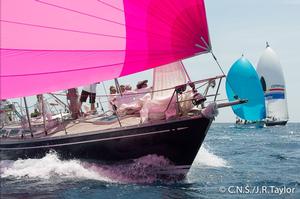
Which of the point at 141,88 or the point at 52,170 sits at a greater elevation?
the point at 141,88

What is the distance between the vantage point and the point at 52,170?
1054 centimetres

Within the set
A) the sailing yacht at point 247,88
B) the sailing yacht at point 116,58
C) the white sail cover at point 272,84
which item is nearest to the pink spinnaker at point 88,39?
the sailing yacht at point 116,58

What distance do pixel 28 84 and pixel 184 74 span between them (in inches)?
143

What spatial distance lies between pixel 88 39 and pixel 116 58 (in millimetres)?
638

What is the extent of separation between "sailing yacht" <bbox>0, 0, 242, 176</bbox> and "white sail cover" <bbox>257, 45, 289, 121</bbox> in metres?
47.1

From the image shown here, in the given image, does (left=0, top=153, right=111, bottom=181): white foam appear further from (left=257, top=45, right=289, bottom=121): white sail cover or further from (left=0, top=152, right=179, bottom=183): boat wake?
(left=257, top=45, right=289, bottom=121): white sail cover

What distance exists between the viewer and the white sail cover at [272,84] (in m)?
56.0

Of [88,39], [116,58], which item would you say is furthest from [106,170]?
[88,39]

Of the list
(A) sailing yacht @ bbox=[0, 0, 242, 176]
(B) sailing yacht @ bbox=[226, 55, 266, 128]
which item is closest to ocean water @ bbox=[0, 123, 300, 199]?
(A) sailing yacht @ bbox=[0, 0, 242, 176]

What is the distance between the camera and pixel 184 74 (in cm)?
1075

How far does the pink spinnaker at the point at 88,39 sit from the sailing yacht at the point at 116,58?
18 mm

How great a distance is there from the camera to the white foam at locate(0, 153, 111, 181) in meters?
10.3

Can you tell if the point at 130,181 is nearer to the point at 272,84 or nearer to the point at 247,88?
the point at 247,88

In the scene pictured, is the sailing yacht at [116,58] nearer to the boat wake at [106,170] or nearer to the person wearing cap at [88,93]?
the boat wake at [106,170]
